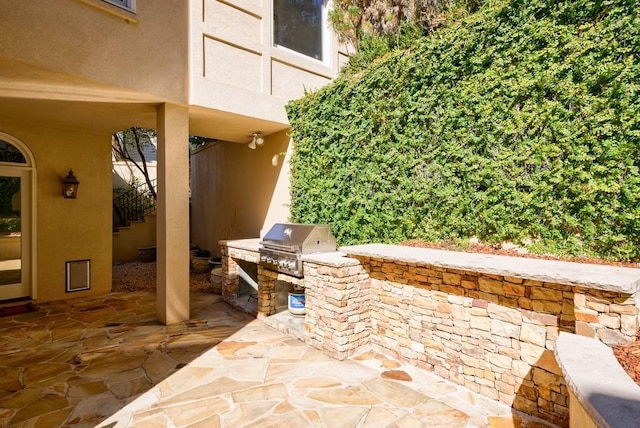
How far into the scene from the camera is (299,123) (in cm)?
655

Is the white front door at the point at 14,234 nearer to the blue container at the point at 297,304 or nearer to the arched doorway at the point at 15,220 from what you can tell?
the arched doorway at the point at 15,220

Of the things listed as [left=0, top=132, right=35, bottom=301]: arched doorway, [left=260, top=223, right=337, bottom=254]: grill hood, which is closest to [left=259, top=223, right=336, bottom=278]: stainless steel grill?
[left=260, top=223, right=337, bottom=254]: grill hood

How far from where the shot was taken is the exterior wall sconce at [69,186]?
685 centimetres

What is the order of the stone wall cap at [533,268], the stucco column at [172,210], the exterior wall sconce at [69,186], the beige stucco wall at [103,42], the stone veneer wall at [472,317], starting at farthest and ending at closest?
the exterior wall sconce at [69,186] < the stucco column at [172,210] < the beige stucco wall at [103,42] < the stone veneer wall at [472,317] < the stone wall cap at [533,268]

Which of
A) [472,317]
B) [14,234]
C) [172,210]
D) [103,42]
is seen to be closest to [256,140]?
[172,210]

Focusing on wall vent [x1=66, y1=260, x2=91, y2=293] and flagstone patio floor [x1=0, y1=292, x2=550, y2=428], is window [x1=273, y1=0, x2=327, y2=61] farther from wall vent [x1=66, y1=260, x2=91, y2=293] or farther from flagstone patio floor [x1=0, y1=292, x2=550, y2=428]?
wall vent [x1=66, y1=260, x2=91, y2=293]

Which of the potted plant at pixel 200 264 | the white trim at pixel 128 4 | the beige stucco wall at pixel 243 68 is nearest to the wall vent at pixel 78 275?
the potted plant at pixel 200 264

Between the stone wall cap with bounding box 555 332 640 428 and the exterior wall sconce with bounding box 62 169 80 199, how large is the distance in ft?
27.5

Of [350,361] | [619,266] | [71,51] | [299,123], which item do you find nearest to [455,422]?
[350,361]

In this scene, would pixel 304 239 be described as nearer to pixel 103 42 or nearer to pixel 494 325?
pixel 494 325

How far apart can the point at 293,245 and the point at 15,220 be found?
5.96 metres

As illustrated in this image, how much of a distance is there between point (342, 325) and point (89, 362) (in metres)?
3.26

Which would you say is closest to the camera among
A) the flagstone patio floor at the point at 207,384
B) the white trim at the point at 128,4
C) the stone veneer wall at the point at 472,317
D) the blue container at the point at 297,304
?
the stone veneer wall at the point at 472,317

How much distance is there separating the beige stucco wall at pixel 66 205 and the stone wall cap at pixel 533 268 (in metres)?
6.40
